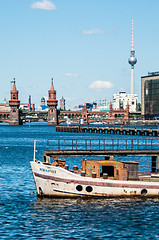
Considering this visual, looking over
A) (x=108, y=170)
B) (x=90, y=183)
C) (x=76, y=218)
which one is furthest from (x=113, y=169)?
(x=76, y=218)

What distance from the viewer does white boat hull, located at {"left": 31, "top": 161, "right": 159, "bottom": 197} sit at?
4591 cm

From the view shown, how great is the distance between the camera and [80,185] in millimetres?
46031

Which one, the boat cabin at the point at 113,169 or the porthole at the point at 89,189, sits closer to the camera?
the porthole at the point at 89,189

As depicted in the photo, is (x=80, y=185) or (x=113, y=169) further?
(x=113, y=169)

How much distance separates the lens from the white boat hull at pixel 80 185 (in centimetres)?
4591

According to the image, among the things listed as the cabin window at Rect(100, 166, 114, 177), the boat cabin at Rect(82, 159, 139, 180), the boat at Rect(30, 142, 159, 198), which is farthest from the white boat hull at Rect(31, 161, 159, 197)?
the cabin window at Rect(100, 166, 114, 177)

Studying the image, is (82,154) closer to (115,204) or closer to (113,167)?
(113,167)

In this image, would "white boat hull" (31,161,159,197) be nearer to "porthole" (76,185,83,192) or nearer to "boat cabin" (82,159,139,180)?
"porthole" (76,185,83,192)

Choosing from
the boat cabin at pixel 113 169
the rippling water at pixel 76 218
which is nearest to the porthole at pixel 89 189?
the rippling water at pixel 76 218

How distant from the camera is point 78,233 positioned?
117 ft

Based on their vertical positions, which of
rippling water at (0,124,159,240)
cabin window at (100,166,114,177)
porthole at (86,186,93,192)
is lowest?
rippling water at (0,124,159,240)

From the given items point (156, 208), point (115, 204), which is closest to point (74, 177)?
point (115, 204)

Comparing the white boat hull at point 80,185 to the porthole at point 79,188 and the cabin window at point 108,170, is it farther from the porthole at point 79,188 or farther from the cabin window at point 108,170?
the cabin window at point 108,170

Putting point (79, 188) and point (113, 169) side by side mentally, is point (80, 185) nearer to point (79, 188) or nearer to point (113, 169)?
point (79, 188)
